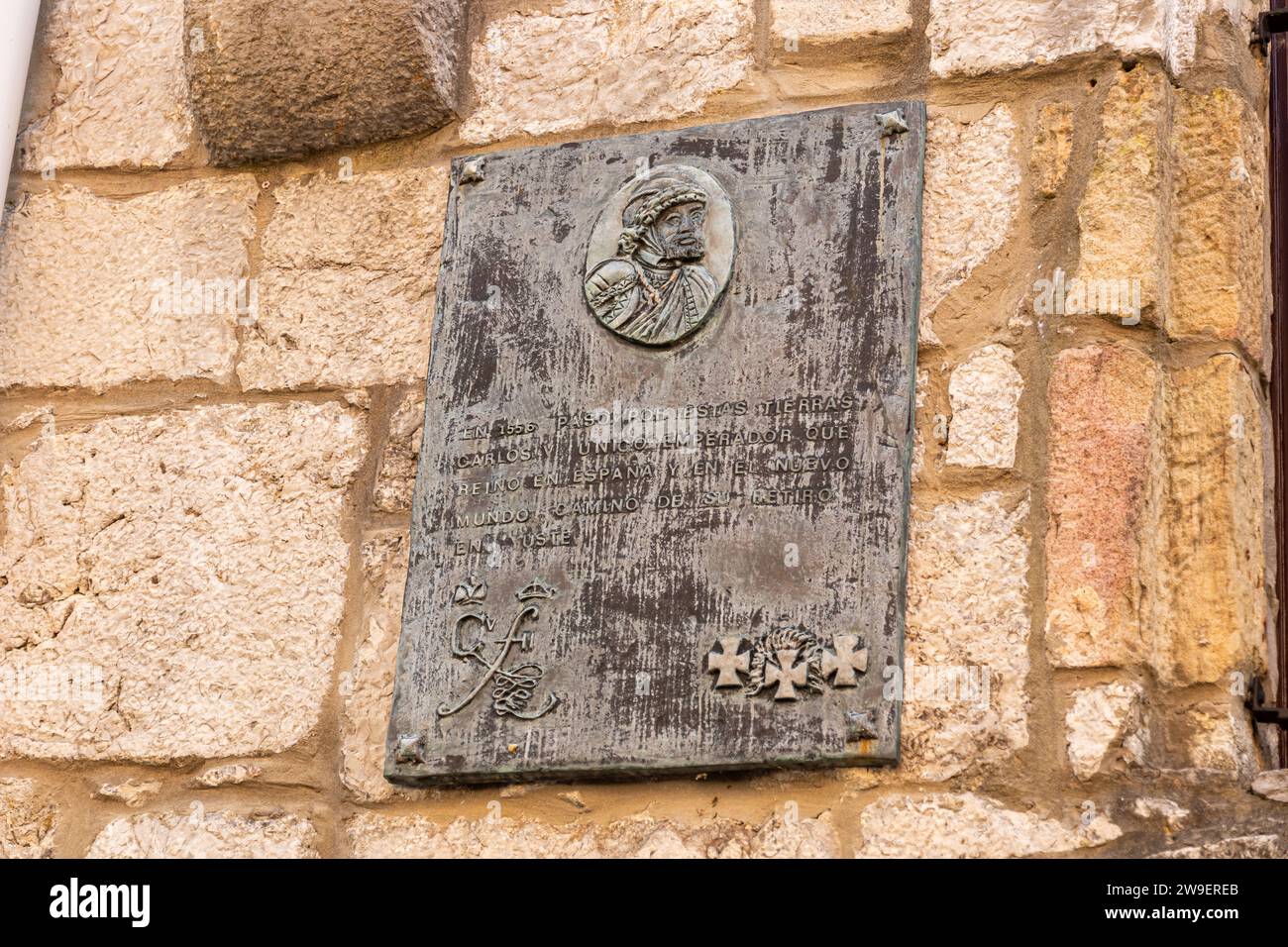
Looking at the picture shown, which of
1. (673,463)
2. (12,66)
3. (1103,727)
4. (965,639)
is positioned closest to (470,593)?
(673,463)

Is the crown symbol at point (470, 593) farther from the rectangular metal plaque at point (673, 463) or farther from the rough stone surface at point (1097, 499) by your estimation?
the rough stone surface at point (1097, 499)

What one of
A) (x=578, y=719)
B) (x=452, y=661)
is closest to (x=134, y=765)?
(x=452, y=661)

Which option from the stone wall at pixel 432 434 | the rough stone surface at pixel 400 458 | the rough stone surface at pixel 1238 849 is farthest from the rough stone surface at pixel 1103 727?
the rough stone surface at pixel 400 458

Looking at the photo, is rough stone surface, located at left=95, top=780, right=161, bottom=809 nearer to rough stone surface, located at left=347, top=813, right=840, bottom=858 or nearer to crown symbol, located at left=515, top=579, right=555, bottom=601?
rough stone surface, located at left=347, top=813, right=840, bottom=858

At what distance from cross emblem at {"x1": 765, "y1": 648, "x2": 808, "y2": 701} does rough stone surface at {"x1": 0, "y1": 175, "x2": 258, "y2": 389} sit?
3.92 feet

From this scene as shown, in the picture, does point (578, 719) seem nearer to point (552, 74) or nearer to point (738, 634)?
→ point (738, 634)

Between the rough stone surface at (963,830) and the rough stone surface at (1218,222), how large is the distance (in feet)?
2.60

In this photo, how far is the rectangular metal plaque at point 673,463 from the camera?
273 centimetres

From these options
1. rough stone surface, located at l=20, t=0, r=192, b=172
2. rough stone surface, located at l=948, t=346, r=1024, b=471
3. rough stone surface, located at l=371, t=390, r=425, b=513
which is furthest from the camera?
rough stone surface, located at l=20, t=0, r=192, b=172

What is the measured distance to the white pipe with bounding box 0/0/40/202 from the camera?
3.60 meters

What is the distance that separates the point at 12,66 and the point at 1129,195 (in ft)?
6.84

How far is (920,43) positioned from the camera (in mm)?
3096

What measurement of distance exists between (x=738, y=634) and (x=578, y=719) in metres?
0.26

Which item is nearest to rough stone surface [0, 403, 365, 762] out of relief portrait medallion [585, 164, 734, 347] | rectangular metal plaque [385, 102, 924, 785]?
rectangular metal plaque [385, 102, 924, 785]
